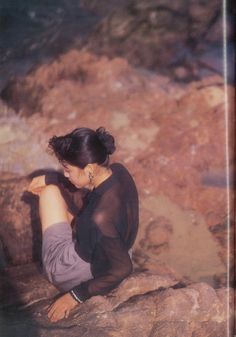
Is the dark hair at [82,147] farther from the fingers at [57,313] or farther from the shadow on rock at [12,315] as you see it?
the shadow on rock at [12,315]

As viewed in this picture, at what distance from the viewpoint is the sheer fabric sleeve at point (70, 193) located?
2.48 metres

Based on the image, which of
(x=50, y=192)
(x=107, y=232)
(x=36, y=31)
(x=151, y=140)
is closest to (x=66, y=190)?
(x=50, y=192)

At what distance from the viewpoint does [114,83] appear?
379 centimetres

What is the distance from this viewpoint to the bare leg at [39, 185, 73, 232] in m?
2.35

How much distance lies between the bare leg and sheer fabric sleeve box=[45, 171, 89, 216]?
8 centimetres

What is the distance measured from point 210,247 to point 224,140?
104 cm

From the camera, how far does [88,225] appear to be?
6.92ft

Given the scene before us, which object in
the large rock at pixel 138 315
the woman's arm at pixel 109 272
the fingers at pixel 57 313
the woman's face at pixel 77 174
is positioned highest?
the woman's face at pixel 77 174

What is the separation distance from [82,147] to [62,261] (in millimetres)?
732

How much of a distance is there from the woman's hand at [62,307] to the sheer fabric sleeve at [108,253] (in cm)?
4

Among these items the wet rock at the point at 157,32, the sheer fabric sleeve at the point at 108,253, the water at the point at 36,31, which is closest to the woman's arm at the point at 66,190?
the sheer fabric sleeve at the point at 108,253

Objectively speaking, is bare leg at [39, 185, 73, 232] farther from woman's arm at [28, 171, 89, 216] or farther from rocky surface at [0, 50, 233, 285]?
rocky surface at [0, 50, 233, 285]

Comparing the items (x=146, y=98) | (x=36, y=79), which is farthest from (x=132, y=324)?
(x=36, y=79)

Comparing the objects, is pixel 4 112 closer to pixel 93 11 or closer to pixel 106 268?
pixel 93 11
